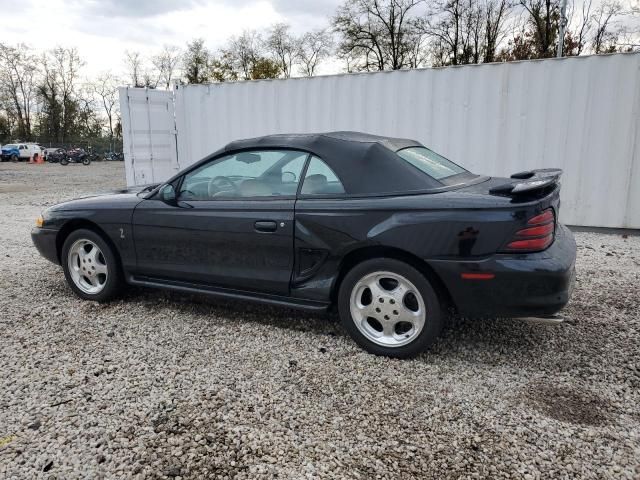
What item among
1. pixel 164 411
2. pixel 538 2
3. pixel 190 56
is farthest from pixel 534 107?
pixel 190 56

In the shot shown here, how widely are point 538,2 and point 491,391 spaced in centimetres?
3168

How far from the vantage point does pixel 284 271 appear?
139 inches

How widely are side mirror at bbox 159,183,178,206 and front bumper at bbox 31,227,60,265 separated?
1.20 m

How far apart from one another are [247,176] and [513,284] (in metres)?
2.03

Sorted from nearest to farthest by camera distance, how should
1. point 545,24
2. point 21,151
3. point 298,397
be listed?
point 298,397, point 545,24, point 21,151

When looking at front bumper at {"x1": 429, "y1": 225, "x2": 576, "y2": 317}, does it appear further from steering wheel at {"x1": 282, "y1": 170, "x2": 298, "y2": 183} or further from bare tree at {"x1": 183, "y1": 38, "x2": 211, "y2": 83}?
bare tree at {"x1": 183, "y1": 38, "x2": 211, "y2": 83}

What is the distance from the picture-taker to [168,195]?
4.02 m

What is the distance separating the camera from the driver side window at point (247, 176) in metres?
3.62

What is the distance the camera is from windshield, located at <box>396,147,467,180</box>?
3.48 meters

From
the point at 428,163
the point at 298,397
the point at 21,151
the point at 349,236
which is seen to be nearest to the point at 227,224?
the point at 349,236

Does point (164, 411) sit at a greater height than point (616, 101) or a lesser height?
lesser

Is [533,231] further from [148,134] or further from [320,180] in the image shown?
[148,134]

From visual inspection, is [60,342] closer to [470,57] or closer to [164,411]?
[164,411]

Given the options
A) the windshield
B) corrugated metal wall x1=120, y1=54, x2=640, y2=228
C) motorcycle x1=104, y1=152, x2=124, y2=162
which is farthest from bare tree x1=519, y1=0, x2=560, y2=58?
motorcycle x1=104, y1=152, x2=124, y2=162
